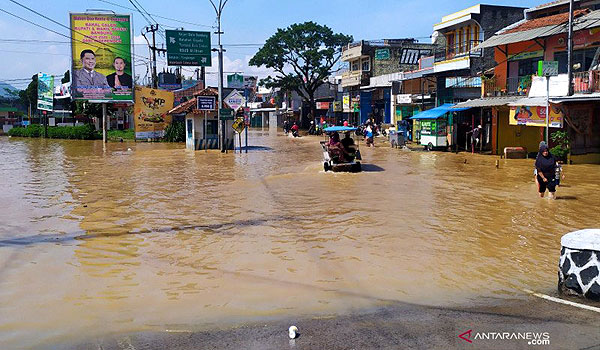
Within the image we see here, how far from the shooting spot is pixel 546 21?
2573 centimetres

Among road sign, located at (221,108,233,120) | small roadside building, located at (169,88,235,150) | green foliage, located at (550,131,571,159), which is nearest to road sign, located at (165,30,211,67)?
small roadside building, located at (169,88,235,150)

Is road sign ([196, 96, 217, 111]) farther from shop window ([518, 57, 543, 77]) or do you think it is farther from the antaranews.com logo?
the antaranews.com logo

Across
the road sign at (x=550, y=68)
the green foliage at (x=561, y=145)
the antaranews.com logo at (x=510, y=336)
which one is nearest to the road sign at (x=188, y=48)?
the road sign at (x=550, y=68)

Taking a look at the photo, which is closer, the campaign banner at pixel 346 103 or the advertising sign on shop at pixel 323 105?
the campaign banner at pixel 346 103

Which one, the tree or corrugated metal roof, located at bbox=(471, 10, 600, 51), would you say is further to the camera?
the tree

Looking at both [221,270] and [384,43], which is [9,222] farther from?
[384,43]

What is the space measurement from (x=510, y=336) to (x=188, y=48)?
34.0 m

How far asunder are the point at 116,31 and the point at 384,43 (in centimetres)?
2664

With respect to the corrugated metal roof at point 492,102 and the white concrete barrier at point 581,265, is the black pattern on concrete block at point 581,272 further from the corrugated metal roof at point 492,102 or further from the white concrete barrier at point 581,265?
the corrugated metal roof at point 492,102

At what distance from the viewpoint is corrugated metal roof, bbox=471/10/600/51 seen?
21745 mm

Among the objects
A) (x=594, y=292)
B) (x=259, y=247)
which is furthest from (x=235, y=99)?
(x=594, y=292)

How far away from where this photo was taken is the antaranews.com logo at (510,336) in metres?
5.41

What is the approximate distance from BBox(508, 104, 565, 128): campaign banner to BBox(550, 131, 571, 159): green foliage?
582 millimetres

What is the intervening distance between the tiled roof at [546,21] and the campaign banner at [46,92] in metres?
47.9
